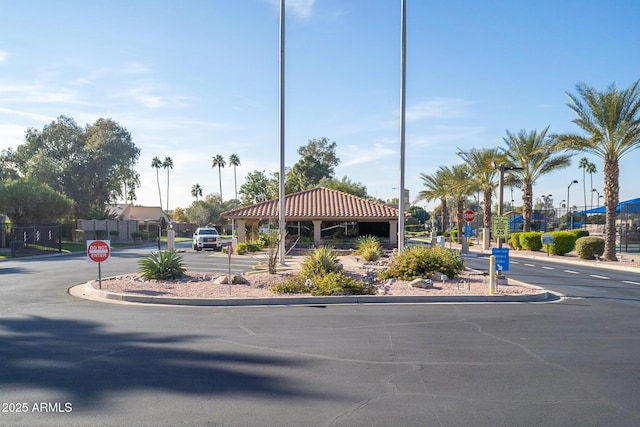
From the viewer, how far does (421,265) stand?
54.0ft

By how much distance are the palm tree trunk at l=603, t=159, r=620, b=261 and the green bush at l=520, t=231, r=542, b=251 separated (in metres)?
8.68

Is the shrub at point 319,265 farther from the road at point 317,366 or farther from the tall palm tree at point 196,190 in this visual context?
the tall palm tree at point 196,190

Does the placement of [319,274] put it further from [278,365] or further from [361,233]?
[361,233]

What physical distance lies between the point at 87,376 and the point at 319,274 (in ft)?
29.8

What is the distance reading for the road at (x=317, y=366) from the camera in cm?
546

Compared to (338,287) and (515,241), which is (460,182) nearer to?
(515,241)

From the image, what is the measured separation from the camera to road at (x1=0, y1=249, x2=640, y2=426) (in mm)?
5457

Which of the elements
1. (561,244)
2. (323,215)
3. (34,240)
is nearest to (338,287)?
(323,215)

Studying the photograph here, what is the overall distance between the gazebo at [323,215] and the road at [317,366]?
22760mm

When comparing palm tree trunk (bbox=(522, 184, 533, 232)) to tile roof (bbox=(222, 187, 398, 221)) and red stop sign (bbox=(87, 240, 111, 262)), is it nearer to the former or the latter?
tile roof (bbox=(222, 187, 398, 221))

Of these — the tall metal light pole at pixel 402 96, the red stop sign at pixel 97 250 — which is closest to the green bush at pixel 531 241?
the tall metal light pole at pixel 402 96

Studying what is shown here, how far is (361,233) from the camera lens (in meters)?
36.7

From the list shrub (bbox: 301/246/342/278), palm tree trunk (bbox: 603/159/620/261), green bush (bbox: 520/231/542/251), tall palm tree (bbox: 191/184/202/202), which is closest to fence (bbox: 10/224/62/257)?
shrub (bbox: 301/246/342/278)

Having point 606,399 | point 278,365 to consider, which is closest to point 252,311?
point 278,365
